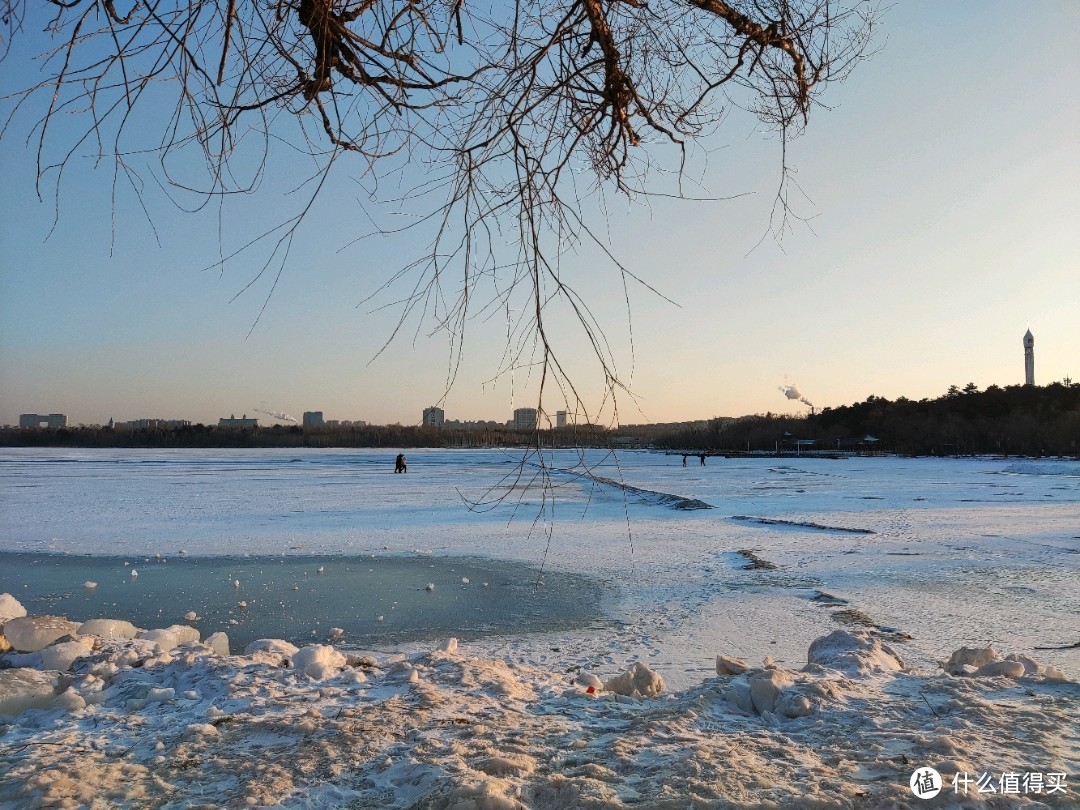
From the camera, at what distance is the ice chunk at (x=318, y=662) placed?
14.9ft

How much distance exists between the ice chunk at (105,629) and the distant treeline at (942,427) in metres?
55.5

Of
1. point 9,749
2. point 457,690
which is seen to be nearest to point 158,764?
point 9,749

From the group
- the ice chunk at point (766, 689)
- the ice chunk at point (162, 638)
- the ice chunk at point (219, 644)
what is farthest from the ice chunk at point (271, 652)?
the ice chunk at point (766, 689)

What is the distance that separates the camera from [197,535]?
13.3 metres

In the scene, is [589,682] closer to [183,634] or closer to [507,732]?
[507,732]

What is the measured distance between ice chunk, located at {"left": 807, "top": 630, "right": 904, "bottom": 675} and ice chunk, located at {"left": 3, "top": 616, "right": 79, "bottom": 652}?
4813 mm

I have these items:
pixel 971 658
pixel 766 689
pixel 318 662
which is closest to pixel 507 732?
pixel 766 689

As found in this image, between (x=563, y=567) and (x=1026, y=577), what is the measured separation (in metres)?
5.28

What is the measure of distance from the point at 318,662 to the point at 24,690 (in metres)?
1.44

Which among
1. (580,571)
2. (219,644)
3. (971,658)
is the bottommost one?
(580,571)

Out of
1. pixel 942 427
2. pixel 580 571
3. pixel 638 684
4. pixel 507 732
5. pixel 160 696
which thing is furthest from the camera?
pixel 942 427

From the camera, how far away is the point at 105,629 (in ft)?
18.1

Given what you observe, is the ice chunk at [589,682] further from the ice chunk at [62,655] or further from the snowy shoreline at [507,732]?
the ice chunk at [62,655]

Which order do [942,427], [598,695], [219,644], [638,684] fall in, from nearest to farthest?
[598,695] → [638,684] → [219,644] → [942,427]
